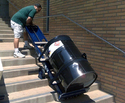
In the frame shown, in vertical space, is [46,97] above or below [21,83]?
below

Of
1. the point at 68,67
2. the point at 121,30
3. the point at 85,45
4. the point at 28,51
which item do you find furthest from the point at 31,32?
the point at 121,30

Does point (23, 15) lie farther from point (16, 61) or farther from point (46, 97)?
point (46, 97)

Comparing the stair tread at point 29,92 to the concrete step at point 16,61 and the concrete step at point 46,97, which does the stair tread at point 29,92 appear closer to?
the concrete step at point 46,97

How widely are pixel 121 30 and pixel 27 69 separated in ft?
7.64

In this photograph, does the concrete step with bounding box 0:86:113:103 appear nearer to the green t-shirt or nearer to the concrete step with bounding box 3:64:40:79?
the concrete step with bounding box 3:64:40:79

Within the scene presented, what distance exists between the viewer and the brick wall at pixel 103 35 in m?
3.41

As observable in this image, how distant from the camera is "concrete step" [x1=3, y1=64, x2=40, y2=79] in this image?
3.53 m

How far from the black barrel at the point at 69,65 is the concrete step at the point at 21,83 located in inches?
25.1

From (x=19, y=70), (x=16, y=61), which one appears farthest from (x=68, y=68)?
(x=16, y=61)

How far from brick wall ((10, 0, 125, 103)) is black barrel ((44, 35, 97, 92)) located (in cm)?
78

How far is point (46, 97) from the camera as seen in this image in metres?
3.12

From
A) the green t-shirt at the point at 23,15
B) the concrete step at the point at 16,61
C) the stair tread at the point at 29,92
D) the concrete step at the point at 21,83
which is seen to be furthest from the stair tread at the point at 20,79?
the green t-shirt at the point at 23,15

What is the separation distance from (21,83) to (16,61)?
86 cm

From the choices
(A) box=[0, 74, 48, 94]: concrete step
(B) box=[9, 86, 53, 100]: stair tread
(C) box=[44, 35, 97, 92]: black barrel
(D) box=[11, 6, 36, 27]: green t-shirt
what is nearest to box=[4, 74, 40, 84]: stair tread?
(A) box=[0, 74, 48, 94]: concrete step
